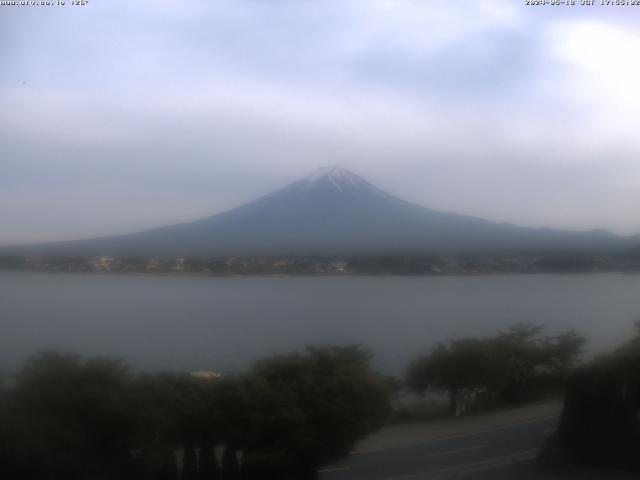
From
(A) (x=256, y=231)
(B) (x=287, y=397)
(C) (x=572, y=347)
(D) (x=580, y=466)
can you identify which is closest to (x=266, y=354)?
(B) (x=287, y=397)

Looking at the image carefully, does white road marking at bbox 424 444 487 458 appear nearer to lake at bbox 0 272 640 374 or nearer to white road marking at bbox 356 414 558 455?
white road marking at bbox 356 414 558 455

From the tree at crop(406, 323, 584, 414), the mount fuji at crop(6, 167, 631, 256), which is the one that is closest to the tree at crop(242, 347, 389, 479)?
the tree at crop(406, 323, 584, 414)

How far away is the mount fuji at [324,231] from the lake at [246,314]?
0.13 metres

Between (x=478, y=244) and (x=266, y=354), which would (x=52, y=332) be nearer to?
(x=266, y=354)

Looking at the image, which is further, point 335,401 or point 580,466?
point 580,466

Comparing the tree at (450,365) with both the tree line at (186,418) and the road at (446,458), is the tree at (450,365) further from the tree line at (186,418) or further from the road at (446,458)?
the road at (446,458)

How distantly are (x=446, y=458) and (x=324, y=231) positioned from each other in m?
1.13

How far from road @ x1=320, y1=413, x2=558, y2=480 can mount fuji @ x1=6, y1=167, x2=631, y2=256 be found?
32.4 inches

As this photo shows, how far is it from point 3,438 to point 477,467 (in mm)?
2006

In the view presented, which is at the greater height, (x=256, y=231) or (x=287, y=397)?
(x=256, y=231)

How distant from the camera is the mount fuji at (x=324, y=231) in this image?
10.1 feet

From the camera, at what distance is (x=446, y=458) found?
323cm

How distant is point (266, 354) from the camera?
3.04 metres

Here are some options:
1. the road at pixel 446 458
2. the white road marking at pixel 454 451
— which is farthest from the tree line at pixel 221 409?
the white road marking at pixel 454 451
